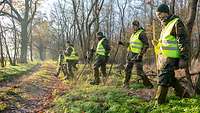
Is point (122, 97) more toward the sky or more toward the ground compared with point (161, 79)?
more toward the ground

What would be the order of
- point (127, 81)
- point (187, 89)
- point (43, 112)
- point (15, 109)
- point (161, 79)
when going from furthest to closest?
point (127, 81) < point (15, 109) < point (43, 112) < point (187, 89) < point (161, 79)

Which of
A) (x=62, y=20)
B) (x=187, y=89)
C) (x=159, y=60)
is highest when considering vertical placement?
(x=62, y=20)

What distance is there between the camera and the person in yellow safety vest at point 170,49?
8680 mm

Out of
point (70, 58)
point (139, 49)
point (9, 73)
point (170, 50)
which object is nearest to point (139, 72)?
point (139, 49)

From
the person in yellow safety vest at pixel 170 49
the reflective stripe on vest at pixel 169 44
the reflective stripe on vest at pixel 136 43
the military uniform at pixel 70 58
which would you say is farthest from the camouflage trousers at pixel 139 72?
the military uniform at pixel 70 58

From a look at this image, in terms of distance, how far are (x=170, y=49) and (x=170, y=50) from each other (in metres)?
0.02

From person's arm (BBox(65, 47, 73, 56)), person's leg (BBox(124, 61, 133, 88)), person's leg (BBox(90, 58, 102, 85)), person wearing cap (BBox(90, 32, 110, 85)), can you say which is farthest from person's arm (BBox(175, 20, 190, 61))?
person's arm (BBox(65, 47, 73, 56))

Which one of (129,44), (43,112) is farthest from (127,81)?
(43,112)

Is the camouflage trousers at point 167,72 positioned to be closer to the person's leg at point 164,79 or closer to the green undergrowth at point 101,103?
the person's leg at point 164,79

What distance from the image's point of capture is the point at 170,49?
8938 mm

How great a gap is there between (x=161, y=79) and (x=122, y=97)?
2.32 metres

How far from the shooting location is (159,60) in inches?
369

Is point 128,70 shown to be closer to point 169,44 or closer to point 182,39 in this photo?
point 169,44

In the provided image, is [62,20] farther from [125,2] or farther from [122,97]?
[122,97]
